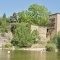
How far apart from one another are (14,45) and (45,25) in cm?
1933

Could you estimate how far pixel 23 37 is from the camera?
5512cm

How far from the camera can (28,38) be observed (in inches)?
2183

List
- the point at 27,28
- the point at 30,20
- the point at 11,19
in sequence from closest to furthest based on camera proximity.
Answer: the point at 27,28
the point at 30,20
the point at 11,19

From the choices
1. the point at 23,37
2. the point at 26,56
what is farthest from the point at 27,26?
the point at 26,56

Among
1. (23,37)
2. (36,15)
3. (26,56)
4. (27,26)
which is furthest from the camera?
(36,15)

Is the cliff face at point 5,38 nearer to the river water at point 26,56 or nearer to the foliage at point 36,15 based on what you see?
the foliage at point 36,15

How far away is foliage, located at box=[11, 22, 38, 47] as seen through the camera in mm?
54594

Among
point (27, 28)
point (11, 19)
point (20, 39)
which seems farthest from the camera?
point (11, 19)

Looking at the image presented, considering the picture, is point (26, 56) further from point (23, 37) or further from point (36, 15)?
point (36, 15)

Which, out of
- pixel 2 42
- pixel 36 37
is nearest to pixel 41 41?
pixel 36 37

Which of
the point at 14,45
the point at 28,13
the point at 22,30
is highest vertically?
the point at 28,13

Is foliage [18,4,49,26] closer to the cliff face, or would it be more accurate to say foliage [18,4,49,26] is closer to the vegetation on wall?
the vegetation on wall

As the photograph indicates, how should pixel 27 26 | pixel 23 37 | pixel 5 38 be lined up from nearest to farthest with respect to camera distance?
pixel 23 37, pixel 5 38, pixel 27 26

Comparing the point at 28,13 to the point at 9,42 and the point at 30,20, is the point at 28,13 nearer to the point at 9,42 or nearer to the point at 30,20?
the point at 30,20
